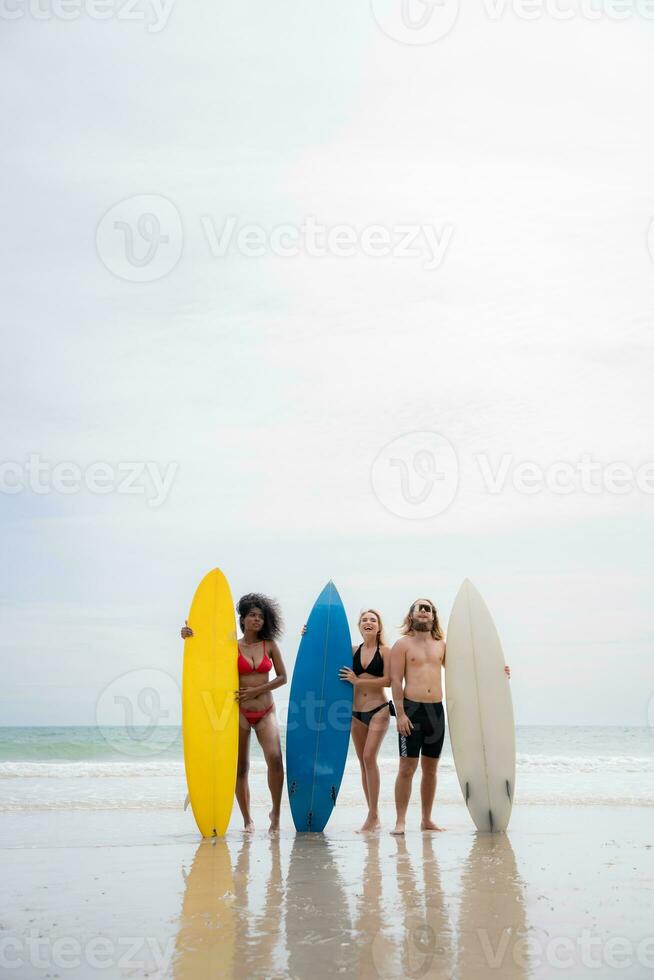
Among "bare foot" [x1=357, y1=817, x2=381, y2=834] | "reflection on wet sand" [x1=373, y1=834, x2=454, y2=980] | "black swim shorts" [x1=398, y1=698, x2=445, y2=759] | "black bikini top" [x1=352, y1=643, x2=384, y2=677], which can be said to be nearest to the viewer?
"reflection on wet sand" [x1=373, y1=834, x2=454, y2=980]

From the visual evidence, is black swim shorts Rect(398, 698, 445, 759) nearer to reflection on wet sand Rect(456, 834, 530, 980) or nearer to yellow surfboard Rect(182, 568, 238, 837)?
reflection on wet sand Rect(456, 834, 530, 980)

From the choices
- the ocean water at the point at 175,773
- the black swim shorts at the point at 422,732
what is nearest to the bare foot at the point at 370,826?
the black swim shorts at the point at 422,732

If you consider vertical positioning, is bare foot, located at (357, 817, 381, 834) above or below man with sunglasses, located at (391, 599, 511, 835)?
below

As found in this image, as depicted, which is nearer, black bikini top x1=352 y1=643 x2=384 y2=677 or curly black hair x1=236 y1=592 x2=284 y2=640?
curly black hair x1=236 y1=592 x2=284 y2=640

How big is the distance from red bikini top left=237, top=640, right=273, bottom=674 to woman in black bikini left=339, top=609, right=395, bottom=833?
525mm

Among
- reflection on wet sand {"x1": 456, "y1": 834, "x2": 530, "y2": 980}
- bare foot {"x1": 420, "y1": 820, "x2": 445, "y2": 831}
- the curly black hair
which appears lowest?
bare foot {"x1": 420, "y1": 820, "x2": 445, "y2": 831}

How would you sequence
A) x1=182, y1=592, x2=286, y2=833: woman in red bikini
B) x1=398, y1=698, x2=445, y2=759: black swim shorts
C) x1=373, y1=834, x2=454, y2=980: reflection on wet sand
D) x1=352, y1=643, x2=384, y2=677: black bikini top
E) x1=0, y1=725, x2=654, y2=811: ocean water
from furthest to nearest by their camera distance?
1. x1=0, y1=725, x2=654, y2=811: ocean water
2. x1=352, y1=643, x2=384, y2=677: black bikini top
3. x1=182, y1=592, x2=286, y2=833: woman in red bikini
4. x1=398, y1=698, x2=445, y2=759: black swim shorts
5. x1=373, y1=834, x2=454, y2=980: reflection on wet sand

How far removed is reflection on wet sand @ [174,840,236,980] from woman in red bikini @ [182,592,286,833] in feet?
3.53

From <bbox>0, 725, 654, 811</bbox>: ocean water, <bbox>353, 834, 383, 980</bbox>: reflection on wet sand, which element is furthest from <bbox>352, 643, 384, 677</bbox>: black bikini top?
<bbox>0, 725, 654, 811</bbox>: ocean water

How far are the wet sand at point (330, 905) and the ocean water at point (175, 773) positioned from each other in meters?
3.05

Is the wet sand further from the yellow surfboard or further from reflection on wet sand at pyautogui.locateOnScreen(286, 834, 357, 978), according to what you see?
the yellow surfboard

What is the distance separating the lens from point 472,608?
23.3ft

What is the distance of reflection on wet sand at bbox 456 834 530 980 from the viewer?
3.35m

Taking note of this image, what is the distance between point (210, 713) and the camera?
21.9 ft
